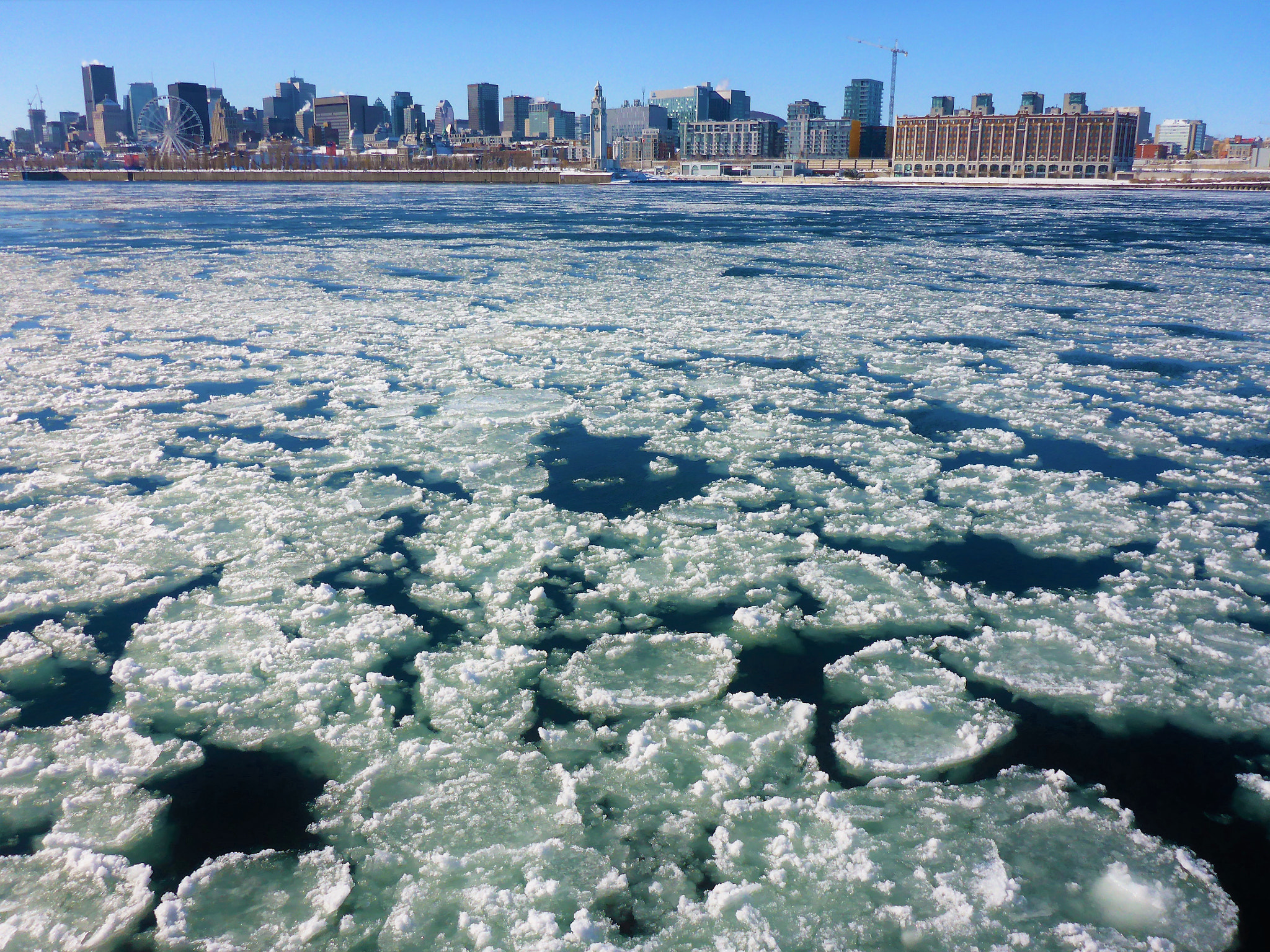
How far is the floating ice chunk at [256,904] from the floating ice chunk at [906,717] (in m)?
1.92

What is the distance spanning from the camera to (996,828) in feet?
9.68

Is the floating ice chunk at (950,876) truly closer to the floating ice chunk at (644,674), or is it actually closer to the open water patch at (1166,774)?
the open water patch at (1166,774)

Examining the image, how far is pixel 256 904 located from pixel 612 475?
13.0ft

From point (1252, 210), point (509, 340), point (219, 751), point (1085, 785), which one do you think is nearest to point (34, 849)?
point (219, 751)

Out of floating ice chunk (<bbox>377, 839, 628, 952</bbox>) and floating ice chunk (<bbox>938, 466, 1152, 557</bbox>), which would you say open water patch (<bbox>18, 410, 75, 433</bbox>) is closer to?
floating ice chunk (<bbox>377, 839, 628, 952</bbox>)

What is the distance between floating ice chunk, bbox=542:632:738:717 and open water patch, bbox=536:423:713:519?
5.01ft

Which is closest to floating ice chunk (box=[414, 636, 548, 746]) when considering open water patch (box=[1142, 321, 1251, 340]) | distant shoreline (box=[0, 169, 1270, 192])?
open water patch (box=[1142, 321, 1251, 340])

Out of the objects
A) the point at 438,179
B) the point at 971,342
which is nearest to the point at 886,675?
the point at 971,342

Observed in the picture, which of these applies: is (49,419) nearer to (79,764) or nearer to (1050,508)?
(79,764)

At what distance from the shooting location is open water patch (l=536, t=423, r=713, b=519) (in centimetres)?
571

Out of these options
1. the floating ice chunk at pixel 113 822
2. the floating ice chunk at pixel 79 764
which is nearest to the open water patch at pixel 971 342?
the floating ice chunk at pixel 79 764

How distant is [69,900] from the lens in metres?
2.63

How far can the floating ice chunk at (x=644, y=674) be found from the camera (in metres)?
3.63

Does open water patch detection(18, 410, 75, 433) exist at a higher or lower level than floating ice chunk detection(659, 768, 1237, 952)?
higher
